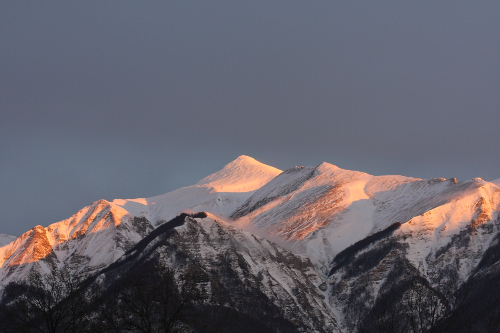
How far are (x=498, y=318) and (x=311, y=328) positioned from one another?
5918cm

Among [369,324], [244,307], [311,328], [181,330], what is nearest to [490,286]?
[369,324]

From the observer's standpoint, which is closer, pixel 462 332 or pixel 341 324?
pixel 462 332

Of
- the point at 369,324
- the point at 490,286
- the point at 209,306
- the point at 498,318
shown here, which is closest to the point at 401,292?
the point at 369,324

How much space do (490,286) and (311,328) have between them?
6220cm

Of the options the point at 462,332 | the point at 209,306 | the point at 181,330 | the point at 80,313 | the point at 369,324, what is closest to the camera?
the point at 181,330

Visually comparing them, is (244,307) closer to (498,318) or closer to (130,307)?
(498,318)

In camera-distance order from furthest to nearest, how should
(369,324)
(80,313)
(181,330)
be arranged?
(369,324) < (80,313) < (181,330)

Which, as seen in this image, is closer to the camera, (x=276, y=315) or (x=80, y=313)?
(x=80, y=313)

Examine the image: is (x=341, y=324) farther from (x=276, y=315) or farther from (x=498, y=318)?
(x=498, y=318)

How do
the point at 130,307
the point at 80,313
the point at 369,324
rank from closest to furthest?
the point at 130,307 < the point at 80,313 < the point at 369,324

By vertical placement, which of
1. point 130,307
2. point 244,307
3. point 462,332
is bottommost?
point 462,332

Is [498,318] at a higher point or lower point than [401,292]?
lower

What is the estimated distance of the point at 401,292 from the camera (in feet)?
641

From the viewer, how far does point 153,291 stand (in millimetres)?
66250
